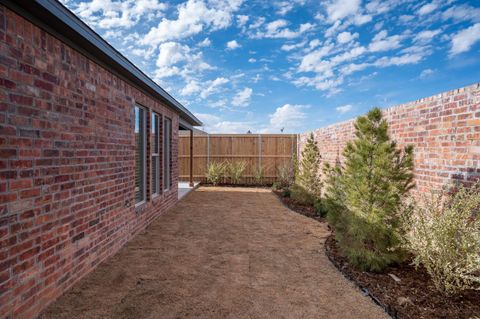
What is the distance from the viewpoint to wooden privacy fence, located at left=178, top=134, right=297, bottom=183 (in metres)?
12.3

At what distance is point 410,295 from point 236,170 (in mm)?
9773

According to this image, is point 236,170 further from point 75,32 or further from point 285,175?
point 75,32

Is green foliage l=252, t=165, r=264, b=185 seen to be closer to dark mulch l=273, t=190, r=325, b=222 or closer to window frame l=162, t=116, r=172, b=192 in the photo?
dark mulch l=273, t=190, r=325, b=222

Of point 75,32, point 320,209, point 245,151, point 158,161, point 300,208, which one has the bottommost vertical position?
point 300,208

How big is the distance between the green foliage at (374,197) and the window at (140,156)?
376cm

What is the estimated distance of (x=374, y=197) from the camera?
3.46m

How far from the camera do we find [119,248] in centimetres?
397

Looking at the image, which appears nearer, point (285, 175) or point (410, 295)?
point (410, 295)

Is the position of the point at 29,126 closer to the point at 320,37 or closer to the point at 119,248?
the point at 119,248

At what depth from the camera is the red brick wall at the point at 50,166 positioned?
2018mm

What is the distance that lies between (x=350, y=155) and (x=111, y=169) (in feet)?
11.6

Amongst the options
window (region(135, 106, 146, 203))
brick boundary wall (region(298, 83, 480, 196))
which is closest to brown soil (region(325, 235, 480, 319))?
brick boundary wall (region(298, 83, 480, 196))

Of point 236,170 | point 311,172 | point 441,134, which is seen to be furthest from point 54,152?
point 236,170

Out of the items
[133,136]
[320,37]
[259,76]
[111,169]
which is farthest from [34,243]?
[259,76]
